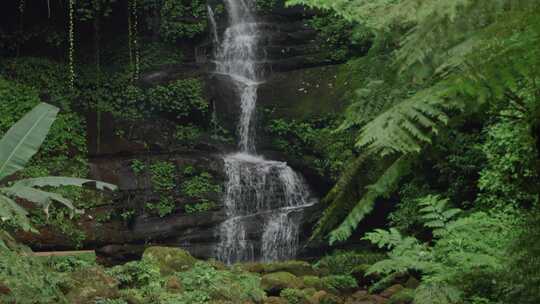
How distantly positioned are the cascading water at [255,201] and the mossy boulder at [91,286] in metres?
5.69

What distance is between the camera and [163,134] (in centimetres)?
1617

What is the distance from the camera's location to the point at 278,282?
948 cm

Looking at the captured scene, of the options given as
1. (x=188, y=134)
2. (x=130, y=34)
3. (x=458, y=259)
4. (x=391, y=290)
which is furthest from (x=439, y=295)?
(x=130, y=34)

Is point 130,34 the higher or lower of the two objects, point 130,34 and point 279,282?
the higher

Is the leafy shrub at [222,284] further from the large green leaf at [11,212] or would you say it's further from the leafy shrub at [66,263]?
the large green leaf at [11,212]

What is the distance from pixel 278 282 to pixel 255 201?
476 centimetres

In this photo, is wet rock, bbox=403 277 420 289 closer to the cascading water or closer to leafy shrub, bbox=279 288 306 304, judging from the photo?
leafy shrub, bbox=279 288 306 304

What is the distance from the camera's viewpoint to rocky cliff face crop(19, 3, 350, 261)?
43.0ft

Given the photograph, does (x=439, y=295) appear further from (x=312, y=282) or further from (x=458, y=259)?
(x=312, y=282)

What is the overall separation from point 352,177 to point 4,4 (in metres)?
17.0

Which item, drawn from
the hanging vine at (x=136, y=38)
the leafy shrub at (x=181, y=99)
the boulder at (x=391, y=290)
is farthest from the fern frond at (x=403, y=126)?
the hanging vine at (x=136, y=38)

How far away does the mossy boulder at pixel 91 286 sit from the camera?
6.86m

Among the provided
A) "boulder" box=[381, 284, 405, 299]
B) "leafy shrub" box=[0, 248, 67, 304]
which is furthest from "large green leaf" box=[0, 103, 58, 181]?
"boulder" box=[381, 284, 405, 299]

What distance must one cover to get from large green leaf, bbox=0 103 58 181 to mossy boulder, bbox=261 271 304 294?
4.59m
